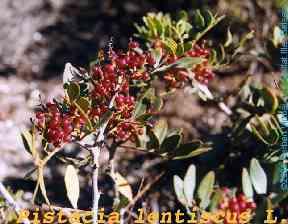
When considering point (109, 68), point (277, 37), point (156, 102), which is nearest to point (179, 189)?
point (156, 102)

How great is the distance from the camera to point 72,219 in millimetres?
1309

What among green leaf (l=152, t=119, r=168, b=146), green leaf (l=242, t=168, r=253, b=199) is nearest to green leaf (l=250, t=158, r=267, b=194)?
green leaf (l=242, t=168, r=253, b=199)

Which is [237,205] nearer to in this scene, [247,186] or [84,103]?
[247,186]

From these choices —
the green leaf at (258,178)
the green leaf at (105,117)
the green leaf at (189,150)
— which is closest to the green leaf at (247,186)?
the green leaf at (258,178)

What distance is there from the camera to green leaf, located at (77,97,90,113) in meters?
1.24

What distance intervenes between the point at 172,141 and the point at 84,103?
357 mm

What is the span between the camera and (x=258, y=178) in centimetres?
154

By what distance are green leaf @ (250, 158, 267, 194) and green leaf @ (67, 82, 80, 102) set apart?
20.7 inches

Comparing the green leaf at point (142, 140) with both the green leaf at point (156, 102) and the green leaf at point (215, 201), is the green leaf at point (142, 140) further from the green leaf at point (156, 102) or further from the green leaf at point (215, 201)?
the green leaf at point (215, 201)

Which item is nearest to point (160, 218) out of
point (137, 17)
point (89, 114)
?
point (89, 114)

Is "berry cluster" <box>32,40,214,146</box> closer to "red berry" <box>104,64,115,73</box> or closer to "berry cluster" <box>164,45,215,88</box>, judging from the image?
"red berry" <box>104,64,115,73</box>

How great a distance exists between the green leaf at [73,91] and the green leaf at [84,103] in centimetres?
2

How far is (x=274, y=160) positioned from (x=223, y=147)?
374 mm

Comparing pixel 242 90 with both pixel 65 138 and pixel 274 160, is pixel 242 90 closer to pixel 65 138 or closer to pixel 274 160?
pixel 274 160
